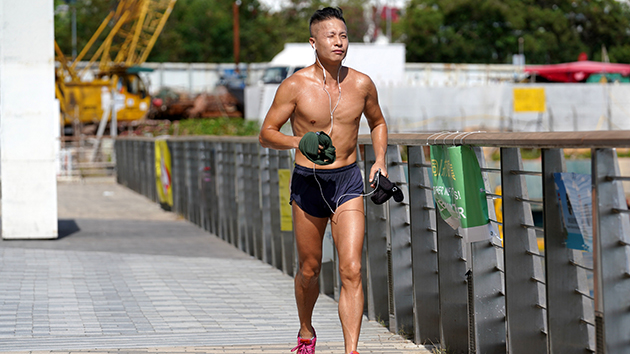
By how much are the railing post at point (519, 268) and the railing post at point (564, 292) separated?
37 centimetres

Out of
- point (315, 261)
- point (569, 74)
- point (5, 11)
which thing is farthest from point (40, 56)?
point (569, 74)

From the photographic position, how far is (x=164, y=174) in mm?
16938

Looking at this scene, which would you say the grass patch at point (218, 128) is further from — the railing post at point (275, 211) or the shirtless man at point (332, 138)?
the shirtless man at point (332, 138)

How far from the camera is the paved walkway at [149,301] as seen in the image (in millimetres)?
5434

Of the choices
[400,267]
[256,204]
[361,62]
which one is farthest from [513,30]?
[400,267]

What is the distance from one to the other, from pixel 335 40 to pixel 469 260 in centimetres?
136

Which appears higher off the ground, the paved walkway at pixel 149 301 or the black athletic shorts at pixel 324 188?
the black athletic shorts at pixel 324 188

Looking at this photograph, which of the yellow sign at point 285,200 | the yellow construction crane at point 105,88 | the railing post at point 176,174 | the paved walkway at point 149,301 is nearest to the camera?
the paved walkway at point 149,301

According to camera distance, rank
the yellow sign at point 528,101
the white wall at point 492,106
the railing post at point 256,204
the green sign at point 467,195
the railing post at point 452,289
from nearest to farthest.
Answer: the green sign at point 467,195 < the railing post at point 452,289 < the railing post at point 256,204 < the yellow sign at point 528,101 < the white wall at point 492,106

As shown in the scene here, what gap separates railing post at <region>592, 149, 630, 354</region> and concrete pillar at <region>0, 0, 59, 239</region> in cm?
883

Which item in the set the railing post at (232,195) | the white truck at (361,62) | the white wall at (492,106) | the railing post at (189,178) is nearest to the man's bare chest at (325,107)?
the railing post at (232,195)

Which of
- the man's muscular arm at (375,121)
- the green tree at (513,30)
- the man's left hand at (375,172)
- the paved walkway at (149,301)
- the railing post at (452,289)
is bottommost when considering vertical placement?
the paved walkway at (149,301)

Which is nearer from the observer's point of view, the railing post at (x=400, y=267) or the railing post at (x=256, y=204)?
the railing post at (x=400, y=267)

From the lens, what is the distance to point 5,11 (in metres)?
10.8
